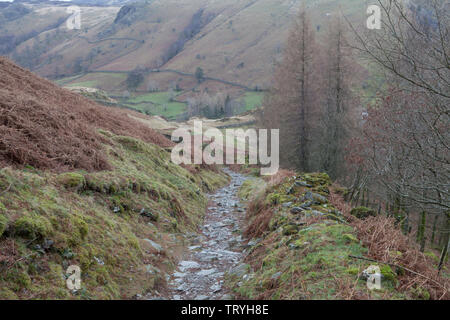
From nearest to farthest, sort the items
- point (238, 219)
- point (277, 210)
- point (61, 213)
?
point (61, 213), point (277, 210), point (238, 219)

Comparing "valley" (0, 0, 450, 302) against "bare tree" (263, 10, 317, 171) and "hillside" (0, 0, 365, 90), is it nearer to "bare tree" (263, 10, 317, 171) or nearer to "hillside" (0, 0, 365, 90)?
"bare tree" (263, 10, 317, 171)

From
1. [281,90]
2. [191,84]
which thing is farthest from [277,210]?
[191,84]

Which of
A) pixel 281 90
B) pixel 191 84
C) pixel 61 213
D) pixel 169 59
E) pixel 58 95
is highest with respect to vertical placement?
pixel 169 59

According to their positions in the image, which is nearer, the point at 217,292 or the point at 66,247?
the point at 66,247

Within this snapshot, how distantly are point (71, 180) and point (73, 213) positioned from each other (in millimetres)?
1400

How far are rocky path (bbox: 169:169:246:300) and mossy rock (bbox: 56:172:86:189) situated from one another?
9.94 ft

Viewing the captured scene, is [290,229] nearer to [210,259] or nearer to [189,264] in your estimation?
[210,259]

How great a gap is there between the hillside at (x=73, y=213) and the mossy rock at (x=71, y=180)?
0.07 feet

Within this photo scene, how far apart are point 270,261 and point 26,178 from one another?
497 centimetres

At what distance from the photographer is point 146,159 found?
500 inches

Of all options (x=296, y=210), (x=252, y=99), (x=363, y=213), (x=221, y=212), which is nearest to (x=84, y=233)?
(x=296, y=210)

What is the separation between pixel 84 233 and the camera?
549 centimetres
